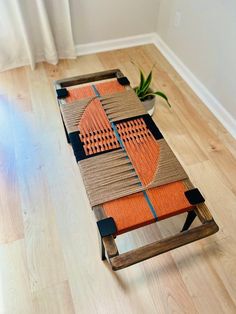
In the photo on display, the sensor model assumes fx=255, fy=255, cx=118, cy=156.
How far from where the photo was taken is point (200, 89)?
77.7 inches

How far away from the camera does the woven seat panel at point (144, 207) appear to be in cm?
93

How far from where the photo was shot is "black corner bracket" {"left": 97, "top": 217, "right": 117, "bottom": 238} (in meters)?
0.90

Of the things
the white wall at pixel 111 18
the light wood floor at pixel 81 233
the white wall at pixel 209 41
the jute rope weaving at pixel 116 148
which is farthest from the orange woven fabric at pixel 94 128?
the white wall at pixel 111 18

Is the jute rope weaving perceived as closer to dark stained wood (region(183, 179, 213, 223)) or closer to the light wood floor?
dark stained wood (region(183, 179, 213, 223))

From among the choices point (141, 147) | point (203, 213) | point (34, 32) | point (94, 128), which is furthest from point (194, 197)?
point (34, 32)

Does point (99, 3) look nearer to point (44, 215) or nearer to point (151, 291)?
point (44, 215)

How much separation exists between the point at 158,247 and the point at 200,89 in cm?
146

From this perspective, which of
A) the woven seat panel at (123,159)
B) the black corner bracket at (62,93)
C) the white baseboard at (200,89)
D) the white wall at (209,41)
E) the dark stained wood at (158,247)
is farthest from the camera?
the white baseboard at (200,89)

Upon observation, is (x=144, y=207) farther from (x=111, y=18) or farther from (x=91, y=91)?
(x=111, y=18)

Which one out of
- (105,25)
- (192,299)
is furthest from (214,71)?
(192,299)

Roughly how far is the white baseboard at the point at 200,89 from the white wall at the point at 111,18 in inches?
8.9

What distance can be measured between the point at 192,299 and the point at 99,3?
2.18m

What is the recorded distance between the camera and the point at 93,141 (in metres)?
1.17

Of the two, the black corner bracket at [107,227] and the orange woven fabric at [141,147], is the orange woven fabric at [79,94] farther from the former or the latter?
the black corner bracket at [107,227]
